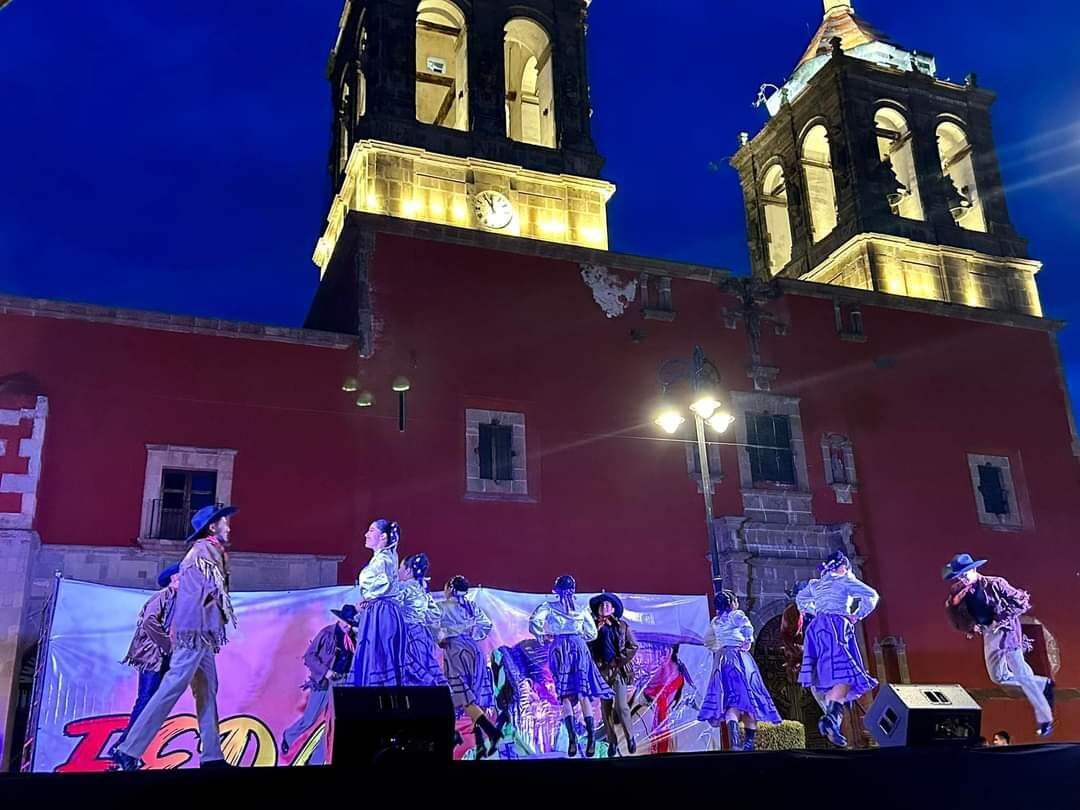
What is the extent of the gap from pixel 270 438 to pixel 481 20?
8.56 metres

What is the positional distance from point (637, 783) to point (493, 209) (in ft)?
43.0

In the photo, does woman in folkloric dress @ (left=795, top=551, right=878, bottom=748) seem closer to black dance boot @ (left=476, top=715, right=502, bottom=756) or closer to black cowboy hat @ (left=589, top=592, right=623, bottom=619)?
black cowboy hat @ (left=589, top=592, right=623, bottom=619)

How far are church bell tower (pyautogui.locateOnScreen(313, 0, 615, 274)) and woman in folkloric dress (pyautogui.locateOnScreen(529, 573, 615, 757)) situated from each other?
25.5 feet

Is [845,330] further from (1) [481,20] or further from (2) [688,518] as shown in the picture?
(1) [481,20]

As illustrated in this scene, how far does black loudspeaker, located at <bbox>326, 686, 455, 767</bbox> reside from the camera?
4.59 metres

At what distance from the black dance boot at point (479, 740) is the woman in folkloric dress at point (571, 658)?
1521mm

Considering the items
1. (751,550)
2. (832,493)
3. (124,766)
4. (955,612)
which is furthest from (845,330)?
(124,766)

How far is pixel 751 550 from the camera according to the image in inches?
576

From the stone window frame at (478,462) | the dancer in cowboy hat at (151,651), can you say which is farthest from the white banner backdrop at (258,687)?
the dancer in cowboy hat at (151,651)

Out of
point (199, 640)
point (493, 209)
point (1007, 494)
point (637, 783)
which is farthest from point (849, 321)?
point (637, 783)

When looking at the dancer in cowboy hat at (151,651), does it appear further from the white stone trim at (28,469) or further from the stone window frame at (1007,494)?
the stone window frame at (1007,494)

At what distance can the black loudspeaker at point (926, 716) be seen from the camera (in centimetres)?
595

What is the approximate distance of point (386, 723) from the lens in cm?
470

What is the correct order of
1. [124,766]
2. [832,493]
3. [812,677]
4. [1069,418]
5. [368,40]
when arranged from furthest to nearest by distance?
[1069,418] → [368,40] → [832,493] → [812,677] → [124,766]
